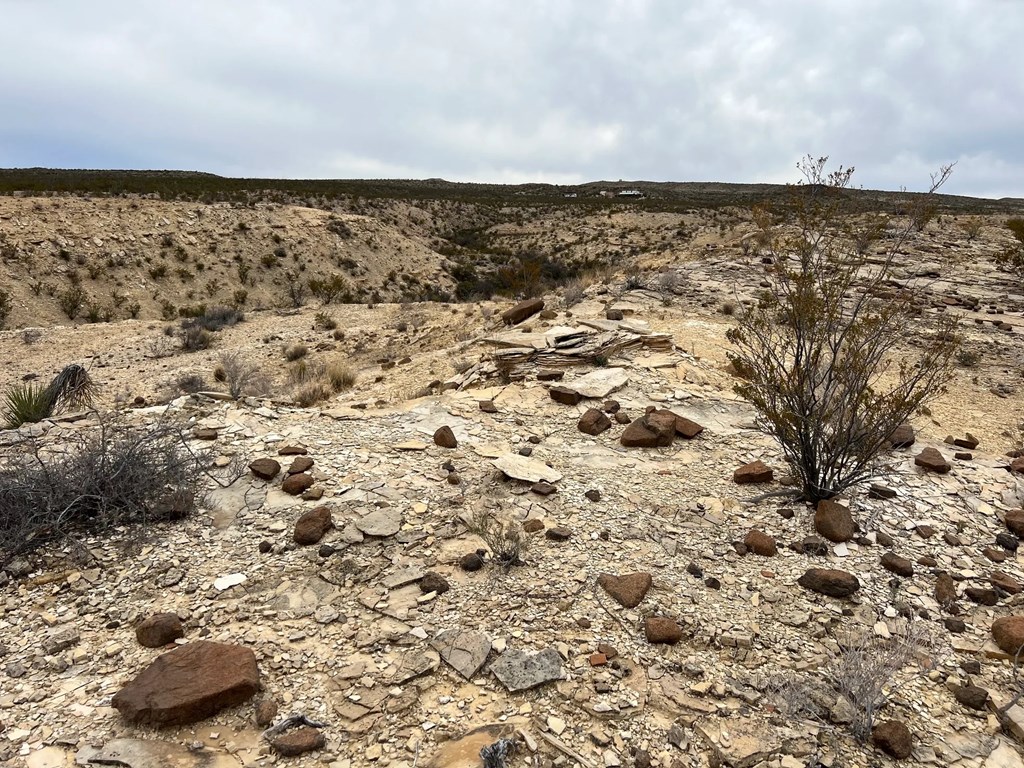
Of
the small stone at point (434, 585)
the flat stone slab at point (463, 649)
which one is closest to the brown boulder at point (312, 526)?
the small stone at point (434, 585)

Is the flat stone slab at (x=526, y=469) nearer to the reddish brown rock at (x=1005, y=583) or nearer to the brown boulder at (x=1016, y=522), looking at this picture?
the reddish brown rock at (x=1005, y=583)

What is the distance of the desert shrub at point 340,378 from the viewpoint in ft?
28.9

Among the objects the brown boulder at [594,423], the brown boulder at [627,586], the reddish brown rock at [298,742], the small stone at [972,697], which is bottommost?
the reddish brown rock at [298,742]

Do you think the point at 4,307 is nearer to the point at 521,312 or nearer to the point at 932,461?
the point at 521,312

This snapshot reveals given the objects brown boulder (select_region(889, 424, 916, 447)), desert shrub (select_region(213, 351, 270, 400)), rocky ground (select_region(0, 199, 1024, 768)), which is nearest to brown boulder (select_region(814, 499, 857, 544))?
rocky ground (select_region(0, 199, 1024, 768))

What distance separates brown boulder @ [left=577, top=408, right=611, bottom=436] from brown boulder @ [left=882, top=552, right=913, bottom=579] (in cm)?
265

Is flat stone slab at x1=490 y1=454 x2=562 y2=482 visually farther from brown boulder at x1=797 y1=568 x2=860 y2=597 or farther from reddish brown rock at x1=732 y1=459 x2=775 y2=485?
brown boulder at x1=797 y1=568 x2=860 y2=597

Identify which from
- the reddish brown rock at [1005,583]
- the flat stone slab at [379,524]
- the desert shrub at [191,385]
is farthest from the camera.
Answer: the desert shrub at [191,385]

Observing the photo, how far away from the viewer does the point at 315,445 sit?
5.04m

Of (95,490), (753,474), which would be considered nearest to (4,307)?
(95,490)

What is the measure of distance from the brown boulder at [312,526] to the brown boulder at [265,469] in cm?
73

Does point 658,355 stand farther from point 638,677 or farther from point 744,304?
point 638,677

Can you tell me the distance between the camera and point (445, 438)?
203 inches

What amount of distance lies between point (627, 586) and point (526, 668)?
854 millimetres
